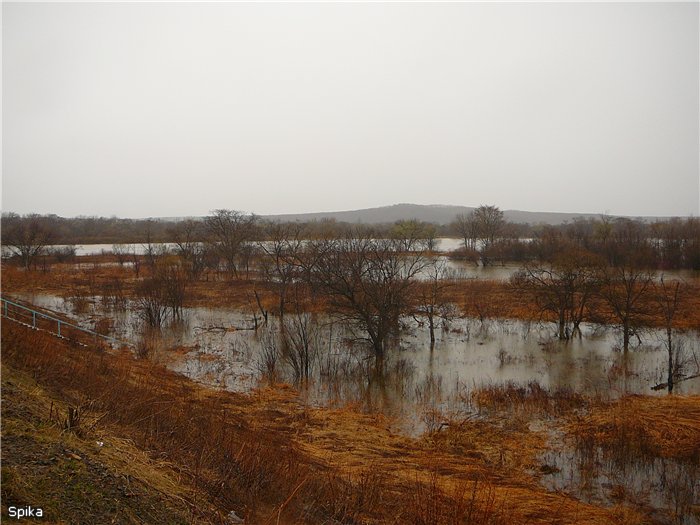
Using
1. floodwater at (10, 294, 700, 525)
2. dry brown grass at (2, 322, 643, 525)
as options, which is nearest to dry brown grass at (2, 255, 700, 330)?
floodwater at (10, 294, 700, 525)

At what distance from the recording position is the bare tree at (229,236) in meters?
49.2

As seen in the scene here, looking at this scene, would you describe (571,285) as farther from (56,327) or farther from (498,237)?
Answer: (498,237)

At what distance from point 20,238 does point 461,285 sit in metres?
45.5

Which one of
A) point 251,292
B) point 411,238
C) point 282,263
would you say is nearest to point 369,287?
point 411,238

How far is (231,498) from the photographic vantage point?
5844 mm

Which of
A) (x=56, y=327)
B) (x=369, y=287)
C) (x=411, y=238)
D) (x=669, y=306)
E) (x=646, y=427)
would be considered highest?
(x=411, y=238)

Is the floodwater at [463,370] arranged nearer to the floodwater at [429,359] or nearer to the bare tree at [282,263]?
the floodwater at [429,359]

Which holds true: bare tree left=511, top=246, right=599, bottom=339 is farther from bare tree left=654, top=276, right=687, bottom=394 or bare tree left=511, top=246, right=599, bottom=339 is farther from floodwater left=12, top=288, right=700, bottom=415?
bare tree left=654, top=276, right=687, bottom=394

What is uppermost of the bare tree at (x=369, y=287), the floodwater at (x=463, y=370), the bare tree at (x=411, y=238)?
the bare tree at (x=411, y=238)

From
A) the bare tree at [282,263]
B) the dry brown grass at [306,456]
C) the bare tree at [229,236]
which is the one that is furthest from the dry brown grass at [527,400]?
the bare tree at [229,236]

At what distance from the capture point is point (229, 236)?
169 ft

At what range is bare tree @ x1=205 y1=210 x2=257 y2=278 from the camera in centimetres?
4919

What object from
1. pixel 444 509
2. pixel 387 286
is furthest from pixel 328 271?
pixel 444 509

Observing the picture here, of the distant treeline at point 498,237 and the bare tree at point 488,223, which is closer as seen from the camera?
the distant treeline at point 498,237
